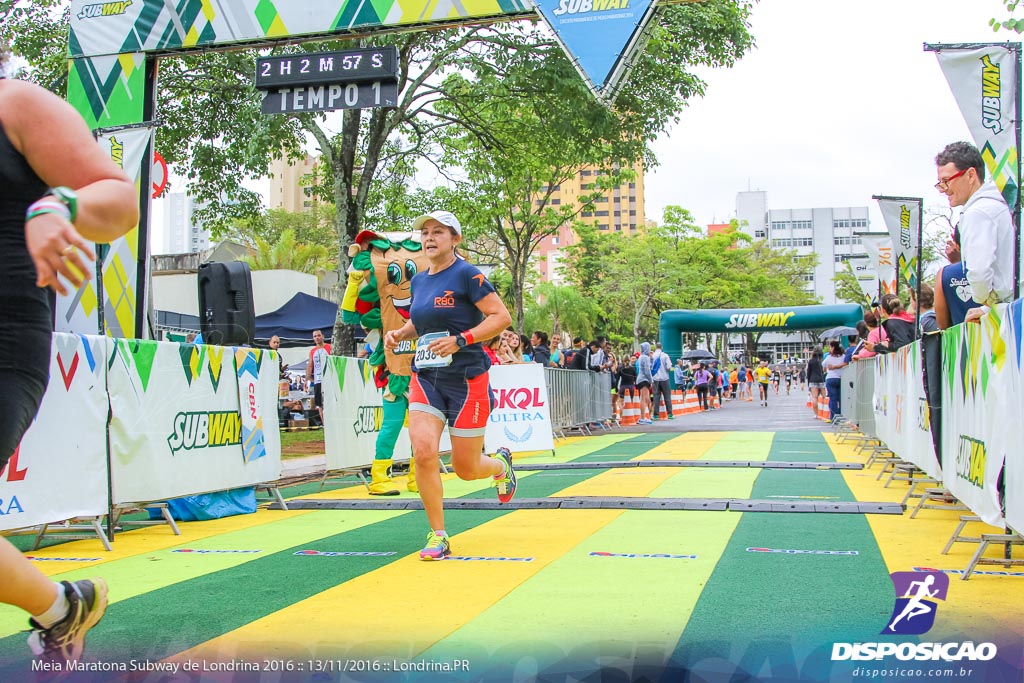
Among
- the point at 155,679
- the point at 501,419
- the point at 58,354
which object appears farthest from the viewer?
the point at 501,419

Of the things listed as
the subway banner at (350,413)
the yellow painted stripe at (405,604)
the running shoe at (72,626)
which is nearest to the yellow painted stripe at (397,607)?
the yellow painted stripe at (405,604)

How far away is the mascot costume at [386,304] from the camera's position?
8555 millimetres

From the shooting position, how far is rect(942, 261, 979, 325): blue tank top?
613 centimetres

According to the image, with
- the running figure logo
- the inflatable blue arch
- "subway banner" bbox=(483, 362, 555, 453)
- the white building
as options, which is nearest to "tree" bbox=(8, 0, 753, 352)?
"subway banner" bbox=(483, 362, 555, 453)

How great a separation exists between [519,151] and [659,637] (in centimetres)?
1530

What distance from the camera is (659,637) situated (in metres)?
3.49

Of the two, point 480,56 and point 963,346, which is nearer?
point 963,346

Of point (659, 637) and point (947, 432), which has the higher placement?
point (947, 432)

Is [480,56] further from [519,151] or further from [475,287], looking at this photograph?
[475,287]

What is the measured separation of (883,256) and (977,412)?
14.2 meters

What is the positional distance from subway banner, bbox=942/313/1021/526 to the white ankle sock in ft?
13.4

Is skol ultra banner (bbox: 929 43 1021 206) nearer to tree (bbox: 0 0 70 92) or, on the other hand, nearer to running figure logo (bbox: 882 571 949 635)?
running figure logo (bbox: 882 571 949 635)

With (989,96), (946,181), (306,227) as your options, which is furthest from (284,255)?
(946,181)

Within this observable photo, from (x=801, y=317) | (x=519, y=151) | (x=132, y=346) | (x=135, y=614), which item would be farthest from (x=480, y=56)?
(x=801, y=317)
